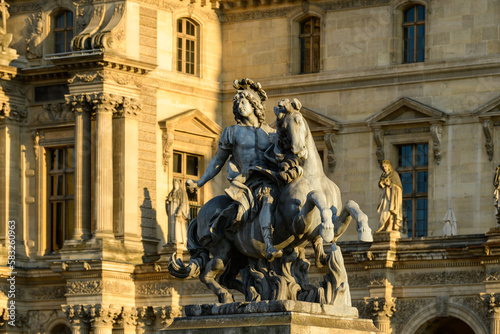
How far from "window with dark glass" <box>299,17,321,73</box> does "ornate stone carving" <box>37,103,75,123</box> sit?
6195 millimetres

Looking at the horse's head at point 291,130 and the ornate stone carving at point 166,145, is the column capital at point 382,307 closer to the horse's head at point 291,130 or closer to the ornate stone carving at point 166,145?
the ornate stone carving at point 166,145

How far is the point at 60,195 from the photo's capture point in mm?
46094

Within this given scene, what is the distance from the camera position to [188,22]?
46656 millimetres

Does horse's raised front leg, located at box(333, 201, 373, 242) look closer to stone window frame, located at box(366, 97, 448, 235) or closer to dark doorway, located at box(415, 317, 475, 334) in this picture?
dark doorway, located at box(415, 317, 475, 334)

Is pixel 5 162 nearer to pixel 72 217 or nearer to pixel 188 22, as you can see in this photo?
Result: pixel 72 217

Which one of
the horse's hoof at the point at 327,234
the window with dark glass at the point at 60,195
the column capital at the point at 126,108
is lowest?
the horse's hoof at the point at 327,234

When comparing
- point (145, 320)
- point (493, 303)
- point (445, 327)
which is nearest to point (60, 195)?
point (145, 320)

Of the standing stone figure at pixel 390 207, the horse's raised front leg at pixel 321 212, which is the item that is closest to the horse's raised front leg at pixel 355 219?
the horse's raised front leg at pixel 321 212

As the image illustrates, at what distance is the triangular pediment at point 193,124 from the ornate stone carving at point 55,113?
2577 millimetres

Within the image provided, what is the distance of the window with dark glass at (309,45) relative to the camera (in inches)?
1802

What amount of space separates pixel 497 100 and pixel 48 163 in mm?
11978

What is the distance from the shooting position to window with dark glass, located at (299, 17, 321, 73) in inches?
1802

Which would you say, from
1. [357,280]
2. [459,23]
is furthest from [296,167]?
[459,23]

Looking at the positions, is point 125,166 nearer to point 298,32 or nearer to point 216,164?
point 298,32
